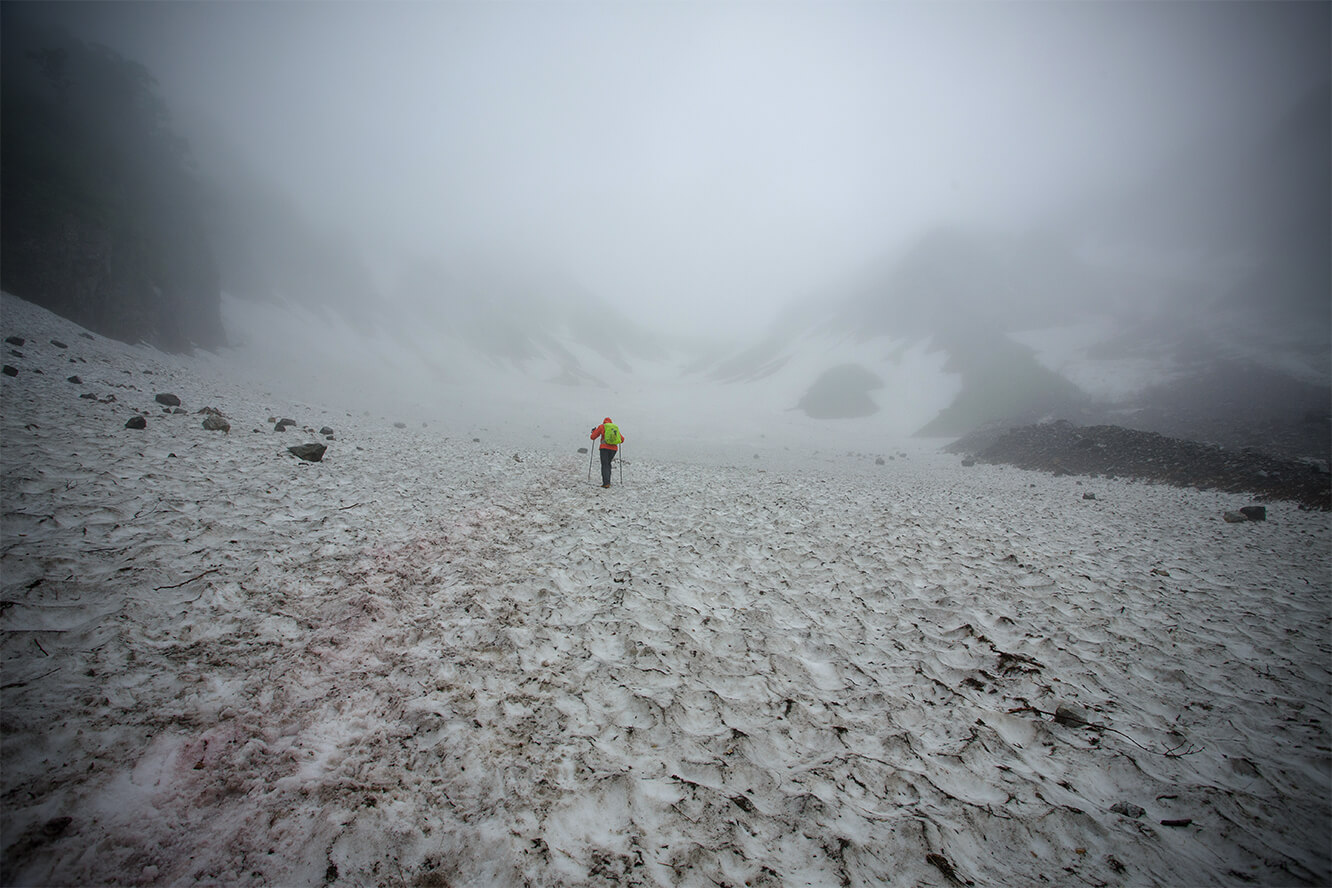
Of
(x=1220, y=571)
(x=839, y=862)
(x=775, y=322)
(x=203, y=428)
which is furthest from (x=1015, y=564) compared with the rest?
(x=775, y=322)

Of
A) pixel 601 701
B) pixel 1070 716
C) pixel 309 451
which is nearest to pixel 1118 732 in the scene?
pixel 1070 716

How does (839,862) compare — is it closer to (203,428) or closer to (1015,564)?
(1015,564)

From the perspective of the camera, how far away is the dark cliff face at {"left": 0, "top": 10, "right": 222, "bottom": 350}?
28.5 meters

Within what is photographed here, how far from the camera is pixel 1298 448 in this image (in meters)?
23.5

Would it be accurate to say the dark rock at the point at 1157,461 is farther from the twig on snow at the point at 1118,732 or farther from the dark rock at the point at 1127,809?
the dark rock at the point at 1127,809

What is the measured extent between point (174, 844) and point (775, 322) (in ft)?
479

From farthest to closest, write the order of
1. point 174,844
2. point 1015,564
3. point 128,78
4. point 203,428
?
point 128,78, point 203,428, point 1015,564, point 174,844

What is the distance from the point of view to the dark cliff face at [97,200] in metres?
28.5

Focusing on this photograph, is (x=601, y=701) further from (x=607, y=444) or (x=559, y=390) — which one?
(x=559, y=390)

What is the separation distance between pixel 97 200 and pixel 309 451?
45686 millimetres

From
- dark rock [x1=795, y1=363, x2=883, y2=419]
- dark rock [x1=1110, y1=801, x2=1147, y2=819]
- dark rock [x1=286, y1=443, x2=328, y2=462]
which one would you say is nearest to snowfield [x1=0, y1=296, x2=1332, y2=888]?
dark rock [x1=1110, y1=801, x2=1147, y2=819]

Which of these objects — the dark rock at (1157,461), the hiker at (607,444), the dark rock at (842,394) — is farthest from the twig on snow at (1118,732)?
the dark rock at (842,394)

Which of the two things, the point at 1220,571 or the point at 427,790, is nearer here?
the point at 427,790

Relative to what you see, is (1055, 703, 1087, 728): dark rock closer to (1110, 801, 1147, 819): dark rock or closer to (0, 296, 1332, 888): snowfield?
(0, 296, 1332, 888): snowfield
